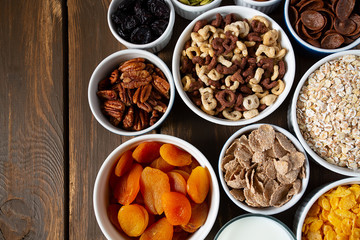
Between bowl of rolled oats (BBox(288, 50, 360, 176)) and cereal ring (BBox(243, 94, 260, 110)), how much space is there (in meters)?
0.10

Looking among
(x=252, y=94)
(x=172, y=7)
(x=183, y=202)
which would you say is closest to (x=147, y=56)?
(x=172, y=7)

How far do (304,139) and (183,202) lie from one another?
39 centimetres

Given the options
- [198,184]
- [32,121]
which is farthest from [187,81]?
[32,121]

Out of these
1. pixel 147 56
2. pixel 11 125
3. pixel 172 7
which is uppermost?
pixel 172 7

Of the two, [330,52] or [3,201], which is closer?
[330,52]

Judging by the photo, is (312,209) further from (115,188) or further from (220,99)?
(115,188)

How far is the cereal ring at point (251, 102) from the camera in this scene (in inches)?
38.3

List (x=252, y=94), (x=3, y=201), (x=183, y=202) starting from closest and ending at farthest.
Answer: (x=183, y=202) → (x=252, y=94) → (x=3, y=201)

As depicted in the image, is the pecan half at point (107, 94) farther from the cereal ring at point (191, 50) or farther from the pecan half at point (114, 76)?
the cereal ring at point (191, 50)

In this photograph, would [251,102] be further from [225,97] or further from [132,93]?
[132,93]

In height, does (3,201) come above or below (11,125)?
below

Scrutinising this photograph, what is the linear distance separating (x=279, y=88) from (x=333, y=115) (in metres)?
0.16

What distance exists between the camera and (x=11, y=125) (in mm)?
1143

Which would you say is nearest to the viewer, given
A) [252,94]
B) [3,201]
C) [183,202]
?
[183,202]
